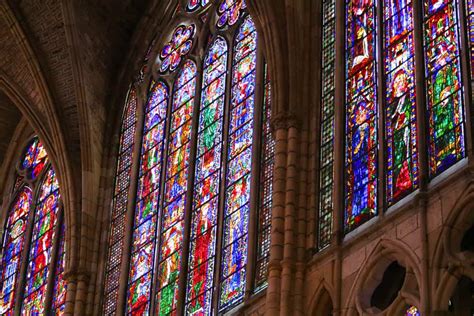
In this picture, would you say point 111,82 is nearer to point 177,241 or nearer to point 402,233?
point 177,241

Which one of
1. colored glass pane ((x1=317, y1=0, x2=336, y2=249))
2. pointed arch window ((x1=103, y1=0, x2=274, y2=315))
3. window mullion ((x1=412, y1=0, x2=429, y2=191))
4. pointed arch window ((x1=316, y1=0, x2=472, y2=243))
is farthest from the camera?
pointed arch window ((x1=103, y1=0, x2=274, y2=315))

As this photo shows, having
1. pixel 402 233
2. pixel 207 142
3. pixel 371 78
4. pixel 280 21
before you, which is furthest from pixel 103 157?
pixel 402 233

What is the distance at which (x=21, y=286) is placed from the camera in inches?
1043

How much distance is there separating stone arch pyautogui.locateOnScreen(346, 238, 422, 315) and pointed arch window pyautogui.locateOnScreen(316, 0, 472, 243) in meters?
0.80

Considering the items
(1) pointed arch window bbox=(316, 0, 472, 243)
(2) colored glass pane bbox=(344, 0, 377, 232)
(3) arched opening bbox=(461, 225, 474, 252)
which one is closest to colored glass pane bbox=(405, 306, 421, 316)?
(3) arched opening bbox=(461, 225, 474, 252)

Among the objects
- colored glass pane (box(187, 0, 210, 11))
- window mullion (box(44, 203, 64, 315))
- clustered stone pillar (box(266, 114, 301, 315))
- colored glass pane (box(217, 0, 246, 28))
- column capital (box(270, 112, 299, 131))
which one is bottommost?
clustered stone pillar (box(266, 114, 301, 315))

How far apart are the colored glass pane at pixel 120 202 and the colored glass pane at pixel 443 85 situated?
721 cm

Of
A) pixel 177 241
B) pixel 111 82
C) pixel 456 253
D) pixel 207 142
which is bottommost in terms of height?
→ pixel 456 253

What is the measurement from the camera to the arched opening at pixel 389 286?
1809cm

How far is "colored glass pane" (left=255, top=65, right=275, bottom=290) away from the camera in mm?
20297

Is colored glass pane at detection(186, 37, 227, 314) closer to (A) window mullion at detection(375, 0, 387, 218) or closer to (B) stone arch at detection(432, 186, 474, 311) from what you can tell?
(A) window mullion at detection(375, 0, 387, 218)

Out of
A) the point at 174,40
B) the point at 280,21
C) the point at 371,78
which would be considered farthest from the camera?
the point at 174,40

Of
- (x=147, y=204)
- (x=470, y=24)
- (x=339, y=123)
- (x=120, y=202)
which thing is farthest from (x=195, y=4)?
(x=470, y=24)

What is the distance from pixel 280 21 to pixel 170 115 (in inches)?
144
